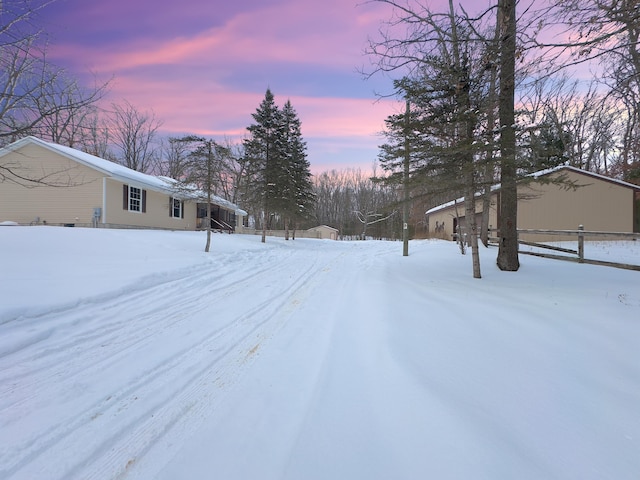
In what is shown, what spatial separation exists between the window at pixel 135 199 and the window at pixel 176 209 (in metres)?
2.81

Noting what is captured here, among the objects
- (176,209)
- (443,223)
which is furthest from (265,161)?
(443,223)

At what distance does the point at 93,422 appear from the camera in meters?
2.15

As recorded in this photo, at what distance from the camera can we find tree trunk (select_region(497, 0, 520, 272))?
5.37 m

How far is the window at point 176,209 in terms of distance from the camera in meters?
20.2

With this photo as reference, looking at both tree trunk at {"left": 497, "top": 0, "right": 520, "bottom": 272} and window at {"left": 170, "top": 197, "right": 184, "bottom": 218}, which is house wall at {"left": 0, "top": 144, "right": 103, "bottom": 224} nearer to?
window at {"left": 170, "top": 197, "right": 184, "bottom": 218}

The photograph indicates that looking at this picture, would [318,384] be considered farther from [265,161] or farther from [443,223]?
[443,223]

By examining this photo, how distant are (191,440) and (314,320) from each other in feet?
8.00

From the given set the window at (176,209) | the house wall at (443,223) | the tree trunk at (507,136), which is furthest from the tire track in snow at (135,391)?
the house wall at (443,223)

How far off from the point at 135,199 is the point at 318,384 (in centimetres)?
1793

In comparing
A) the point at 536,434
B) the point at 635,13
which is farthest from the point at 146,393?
the point at 635,13

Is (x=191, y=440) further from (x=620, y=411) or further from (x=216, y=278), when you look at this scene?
(x=216, y=278)

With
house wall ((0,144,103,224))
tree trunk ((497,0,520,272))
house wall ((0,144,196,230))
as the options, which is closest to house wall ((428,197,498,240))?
tree trunk ((497,0,520,272))

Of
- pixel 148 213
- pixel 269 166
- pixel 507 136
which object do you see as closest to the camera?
pixel 507 136

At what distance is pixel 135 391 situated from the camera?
254 centimetres
